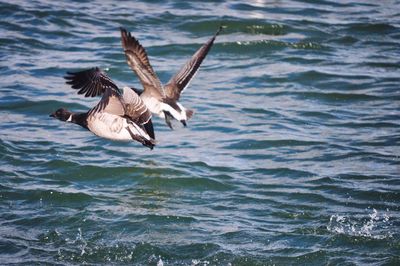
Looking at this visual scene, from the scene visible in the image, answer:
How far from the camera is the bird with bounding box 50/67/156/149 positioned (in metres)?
8.30

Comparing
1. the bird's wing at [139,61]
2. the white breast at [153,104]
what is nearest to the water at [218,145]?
the white breast at [153,104]

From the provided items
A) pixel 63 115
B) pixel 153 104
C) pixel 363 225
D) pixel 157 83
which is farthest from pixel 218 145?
pixel 363 225

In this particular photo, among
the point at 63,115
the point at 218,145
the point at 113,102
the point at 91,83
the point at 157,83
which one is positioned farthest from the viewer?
the point at 218,145

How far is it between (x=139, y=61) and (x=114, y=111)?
0.72m

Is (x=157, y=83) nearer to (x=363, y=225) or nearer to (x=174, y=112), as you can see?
(x=174, y=112)

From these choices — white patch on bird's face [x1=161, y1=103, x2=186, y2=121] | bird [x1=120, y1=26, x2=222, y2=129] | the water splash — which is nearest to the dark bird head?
bird [x1=120, y1=26, x2=222, y2=129]

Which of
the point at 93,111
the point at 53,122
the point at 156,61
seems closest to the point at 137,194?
the point at 93,111

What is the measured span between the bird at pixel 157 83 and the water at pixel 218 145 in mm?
967

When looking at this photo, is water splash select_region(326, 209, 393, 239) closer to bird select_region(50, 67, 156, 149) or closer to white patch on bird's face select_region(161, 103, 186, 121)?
white patch on bird's face select_region(161, 103, 186, 121)

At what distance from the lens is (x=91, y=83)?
855 centimetres

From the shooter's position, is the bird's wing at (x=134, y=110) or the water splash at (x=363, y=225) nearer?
the water splash at (x=363, y=225)

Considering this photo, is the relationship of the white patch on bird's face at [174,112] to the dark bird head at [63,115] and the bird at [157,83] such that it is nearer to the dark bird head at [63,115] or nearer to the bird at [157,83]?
Answer: the bird at [157,83]

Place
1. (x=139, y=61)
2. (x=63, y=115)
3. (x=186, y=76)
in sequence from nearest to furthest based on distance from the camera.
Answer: (x=139, y=61) < (x=63, y=115) < (x=186, y=76)

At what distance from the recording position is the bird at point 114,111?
327 inches
